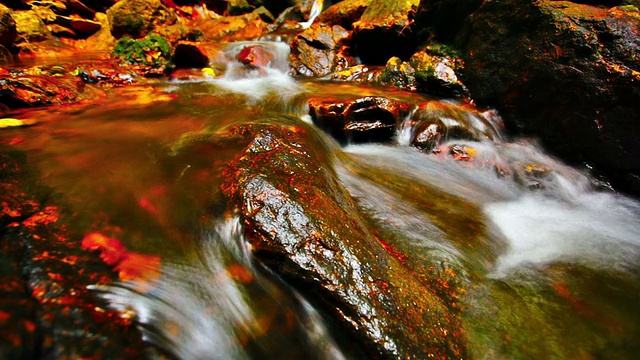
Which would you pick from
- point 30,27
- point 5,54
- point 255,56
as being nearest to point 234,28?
point 255,56

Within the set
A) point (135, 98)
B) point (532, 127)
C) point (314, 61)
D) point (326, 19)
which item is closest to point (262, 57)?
point (314, 61)

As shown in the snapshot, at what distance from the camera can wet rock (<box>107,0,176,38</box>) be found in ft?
39.5

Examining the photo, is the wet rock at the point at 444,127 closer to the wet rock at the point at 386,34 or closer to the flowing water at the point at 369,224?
the flowing water at the point at 369,224

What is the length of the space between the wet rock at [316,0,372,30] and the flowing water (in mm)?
8248

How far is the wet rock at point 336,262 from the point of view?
1.98 metres

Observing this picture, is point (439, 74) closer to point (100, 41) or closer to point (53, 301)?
point (53, 301)

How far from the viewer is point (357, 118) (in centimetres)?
564

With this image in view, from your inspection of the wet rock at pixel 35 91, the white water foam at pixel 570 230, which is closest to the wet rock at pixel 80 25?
the wet rock at pixel 35 91

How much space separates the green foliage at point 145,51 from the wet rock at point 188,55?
268 millimetres

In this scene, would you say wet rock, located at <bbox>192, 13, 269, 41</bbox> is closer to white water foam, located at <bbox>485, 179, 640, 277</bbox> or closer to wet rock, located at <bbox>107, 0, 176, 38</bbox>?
wet rock, located at <bbox>107, 0, 176, 38</bbox>

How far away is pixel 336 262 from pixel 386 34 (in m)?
8.92

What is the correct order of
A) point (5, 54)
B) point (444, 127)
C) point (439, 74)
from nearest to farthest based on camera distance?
point (444, 127) < point (439, 74) < point (5, 54)

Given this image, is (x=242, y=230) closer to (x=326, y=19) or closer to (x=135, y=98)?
(x=135, y=98)

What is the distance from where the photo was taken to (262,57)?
33.0ft
